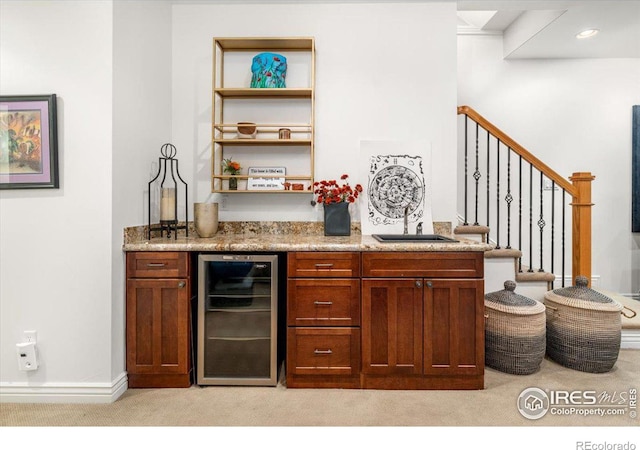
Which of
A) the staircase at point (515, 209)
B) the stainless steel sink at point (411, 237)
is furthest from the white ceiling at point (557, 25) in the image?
the stainless steel sink at point (411, 237)

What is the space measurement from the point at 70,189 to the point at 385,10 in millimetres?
2618

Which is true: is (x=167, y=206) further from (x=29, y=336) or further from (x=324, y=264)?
(x=324, y=264)

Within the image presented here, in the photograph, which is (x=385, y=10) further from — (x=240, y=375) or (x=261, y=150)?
(x=240, y=375)

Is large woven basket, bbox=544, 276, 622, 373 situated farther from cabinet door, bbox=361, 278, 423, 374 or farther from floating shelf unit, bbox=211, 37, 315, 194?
floating shelf unit, bbox=211, 37, 315, 194

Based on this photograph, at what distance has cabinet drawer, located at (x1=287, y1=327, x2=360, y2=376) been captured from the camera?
2.26m

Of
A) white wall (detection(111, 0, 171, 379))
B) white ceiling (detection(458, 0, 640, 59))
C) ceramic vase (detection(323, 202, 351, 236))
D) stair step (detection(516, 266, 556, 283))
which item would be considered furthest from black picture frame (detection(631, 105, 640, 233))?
white wall (detection(111, 0, 171, 379))

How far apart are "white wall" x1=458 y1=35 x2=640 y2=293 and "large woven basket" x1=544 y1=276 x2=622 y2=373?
2076mm

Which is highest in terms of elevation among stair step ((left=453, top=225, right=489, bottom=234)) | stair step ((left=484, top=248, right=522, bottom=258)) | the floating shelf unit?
the floating shelf unit

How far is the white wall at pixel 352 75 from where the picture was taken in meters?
2.89

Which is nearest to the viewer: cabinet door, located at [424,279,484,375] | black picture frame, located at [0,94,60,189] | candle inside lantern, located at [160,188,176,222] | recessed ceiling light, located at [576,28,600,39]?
black picture frame, located at [0,94,60,189]

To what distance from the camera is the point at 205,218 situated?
2627mm

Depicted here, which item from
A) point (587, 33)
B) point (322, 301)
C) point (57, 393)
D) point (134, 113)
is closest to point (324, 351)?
point (322, 301)

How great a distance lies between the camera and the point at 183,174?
2930mm

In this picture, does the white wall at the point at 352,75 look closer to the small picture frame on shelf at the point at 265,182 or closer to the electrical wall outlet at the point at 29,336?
the small picture frame on shelf at the point at 265,182
